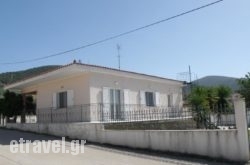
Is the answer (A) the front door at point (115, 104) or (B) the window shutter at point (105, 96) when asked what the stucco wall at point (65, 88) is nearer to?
(B) the window shutter at point (105, 96)

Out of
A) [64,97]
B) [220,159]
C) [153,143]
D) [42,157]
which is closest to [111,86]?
[64,97]

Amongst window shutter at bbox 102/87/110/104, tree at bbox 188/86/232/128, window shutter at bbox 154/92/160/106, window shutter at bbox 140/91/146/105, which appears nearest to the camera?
tree at bbox 188/86/232/128

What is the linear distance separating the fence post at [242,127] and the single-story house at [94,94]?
6.48m

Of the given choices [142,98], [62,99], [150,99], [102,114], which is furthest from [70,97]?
[150,99]

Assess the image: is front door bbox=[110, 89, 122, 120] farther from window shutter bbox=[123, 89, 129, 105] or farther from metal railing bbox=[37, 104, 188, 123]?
window shutter bbox=[123, 89, 129, 105]

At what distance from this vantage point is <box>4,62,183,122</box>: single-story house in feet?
62.5

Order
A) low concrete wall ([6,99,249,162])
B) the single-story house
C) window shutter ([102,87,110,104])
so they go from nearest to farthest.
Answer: low concrete wall ([6,99,249,162]), the single-story house, window shutter ([102,87,110,104])

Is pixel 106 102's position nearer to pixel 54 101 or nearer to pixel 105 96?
pixel 105 96

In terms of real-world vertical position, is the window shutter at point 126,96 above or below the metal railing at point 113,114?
above

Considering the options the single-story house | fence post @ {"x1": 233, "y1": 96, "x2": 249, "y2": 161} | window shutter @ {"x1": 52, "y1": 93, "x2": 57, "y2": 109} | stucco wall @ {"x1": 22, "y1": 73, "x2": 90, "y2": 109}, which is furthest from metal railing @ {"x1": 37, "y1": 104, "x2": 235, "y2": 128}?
fence post @ {"x1": 233, "y1": 96, "x2": 249, "y2": 161}

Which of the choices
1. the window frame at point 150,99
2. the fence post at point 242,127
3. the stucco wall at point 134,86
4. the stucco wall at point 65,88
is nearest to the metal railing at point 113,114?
the window frame at point 150,99

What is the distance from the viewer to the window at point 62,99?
21142 millimetres

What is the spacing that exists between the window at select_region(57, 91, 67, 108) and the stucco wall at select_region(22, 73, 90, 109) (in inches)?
12.2

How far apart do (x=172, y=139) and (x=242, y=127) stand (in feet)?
9.51
